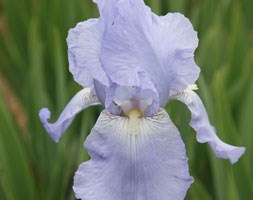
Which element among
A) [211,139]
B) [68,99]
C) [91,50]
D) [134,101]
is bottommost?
[68,99]

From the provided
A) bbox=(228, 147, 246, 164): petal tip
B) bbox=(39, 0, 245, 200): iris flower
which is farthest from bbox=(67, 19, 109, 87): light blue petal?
bbox=(228, 147, 246, 164): petal tip

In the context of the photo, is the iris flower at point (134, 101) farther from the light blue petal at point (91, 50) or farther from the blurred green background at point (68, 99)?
the blurred green background at point (68, 99)

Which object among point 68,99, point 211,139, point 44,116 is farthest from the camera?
point 68,99

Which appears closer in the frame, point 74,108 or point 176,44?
point 176,44

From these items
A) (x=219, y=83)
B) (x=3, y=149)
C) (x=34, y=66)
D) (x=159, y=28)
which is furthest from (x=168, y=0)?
(x=159, y=28)

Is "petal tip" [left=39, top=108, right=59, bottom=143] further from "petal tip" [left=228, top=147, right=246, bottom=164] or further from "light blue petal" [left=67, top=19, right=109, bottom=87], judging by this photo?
"petal tip" [left=228, top=147, right=246, bottom=164]

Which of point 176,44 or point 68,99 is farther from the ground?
point 176,44

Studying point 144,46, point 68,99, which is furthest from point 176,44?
point 68,99

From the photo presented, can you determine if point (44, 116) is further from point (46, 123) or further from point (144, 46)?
point (144, 46)
